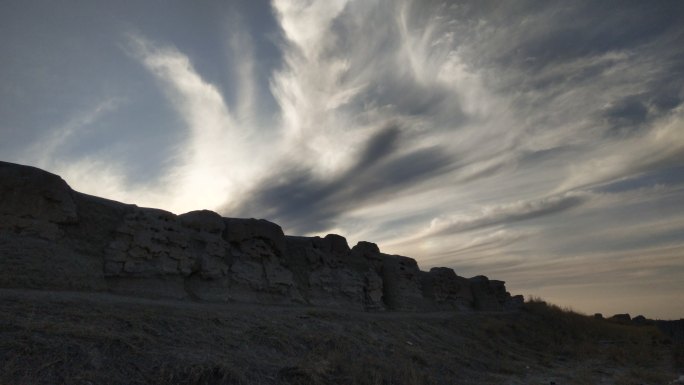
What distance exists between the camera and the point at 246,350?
737 centimetres

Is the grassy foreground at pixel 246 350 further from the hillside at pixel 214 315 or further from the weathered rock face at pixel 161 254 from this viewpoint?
the weathered rock face at pixel 161 254

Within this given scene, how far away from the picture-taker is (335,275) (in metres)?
15.5

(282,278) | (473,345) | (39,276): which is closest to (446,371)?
(473,345)

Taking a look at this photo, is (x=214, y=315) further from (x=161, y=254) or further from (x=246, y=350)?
(x=161, y=254)

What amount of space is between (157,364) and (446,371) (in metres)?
6.25

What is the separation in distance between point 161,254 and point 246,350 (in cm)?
433

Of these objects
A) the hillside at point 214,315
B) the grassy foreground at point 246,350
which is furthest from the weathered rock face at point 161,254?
the grassy foreground at point 246,350

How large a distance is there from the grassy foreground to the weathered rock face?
1233 millimetres

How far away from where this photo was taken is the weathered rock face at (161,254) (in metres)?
8.65

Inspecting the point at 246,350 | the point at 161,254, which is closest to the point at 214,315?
the point at 246,350

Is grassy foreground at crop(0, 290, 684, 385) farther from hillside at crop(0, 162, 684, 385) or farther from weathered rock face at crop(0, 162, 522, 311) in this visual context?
weathered rock face at crop(0, 162, 522, 311)

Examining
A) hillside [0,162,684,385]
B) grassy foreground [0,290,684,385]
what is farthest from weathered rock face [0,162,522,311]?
grassy foreground [0,290,684,385]

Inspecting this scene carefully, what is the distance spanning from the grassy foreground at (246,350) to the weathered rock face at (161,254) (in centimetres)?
123

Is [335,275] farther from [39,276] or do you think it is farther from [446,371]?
[39,276]
